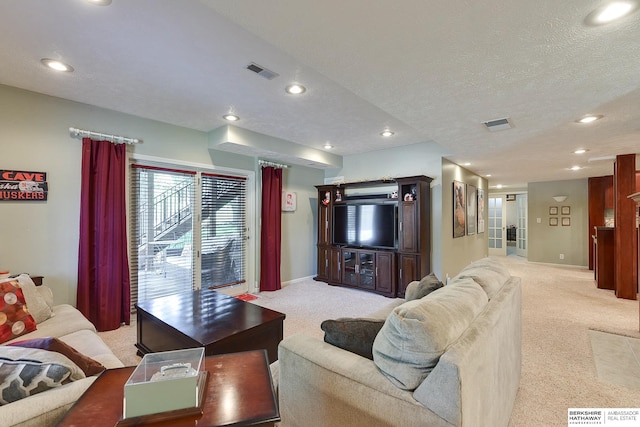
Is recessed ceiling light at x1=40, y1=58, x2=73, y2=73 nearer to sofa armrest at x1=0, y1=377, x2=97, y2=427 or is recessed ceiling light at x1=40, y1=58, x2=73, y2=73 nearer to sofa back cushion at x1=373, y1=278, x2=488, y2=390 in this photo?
sofa armrest at x1=0, y1=377, x2=97, y2=427

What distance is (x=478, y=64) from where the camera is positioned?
5.78 feet

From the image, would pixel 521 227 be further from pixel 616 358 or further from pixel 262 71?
pixel 262 71

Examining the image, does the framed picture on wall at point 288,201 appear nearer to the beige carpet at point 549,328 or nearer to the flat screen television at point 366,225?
the flat screen television at point 366,225

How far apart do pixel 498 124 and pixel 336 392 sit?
287 centimetres

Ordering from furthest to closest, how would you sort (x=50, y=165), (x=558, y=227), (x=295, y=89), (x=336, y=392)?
1. (x=558, y=227)
2. (x=50, y=165)
3. (x=295, y=89)
4. (x=336, y=392)

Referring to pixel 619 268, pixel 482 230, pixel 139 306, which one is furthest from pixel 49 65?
pixel 482 230

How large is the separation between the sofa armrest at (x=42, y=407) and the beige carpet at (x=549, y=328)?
6.13 feet

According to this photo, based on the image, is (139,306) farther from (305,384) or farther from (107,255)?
(305,384)

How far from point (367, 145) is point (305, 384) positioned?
417 cm

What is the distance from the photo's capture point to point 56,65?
235cm

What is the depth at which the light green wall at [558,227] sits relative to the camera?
6.93 metres

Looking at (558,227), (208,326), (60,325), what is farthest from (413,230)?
(558,227)

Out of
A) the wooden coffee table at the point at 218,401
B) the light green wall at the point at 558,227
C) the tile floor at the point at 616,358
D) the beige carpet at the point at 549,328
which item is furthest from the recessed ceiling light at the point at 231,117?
the light green wall at the point at 558,227

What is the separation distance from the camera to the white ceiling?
1.38 m
